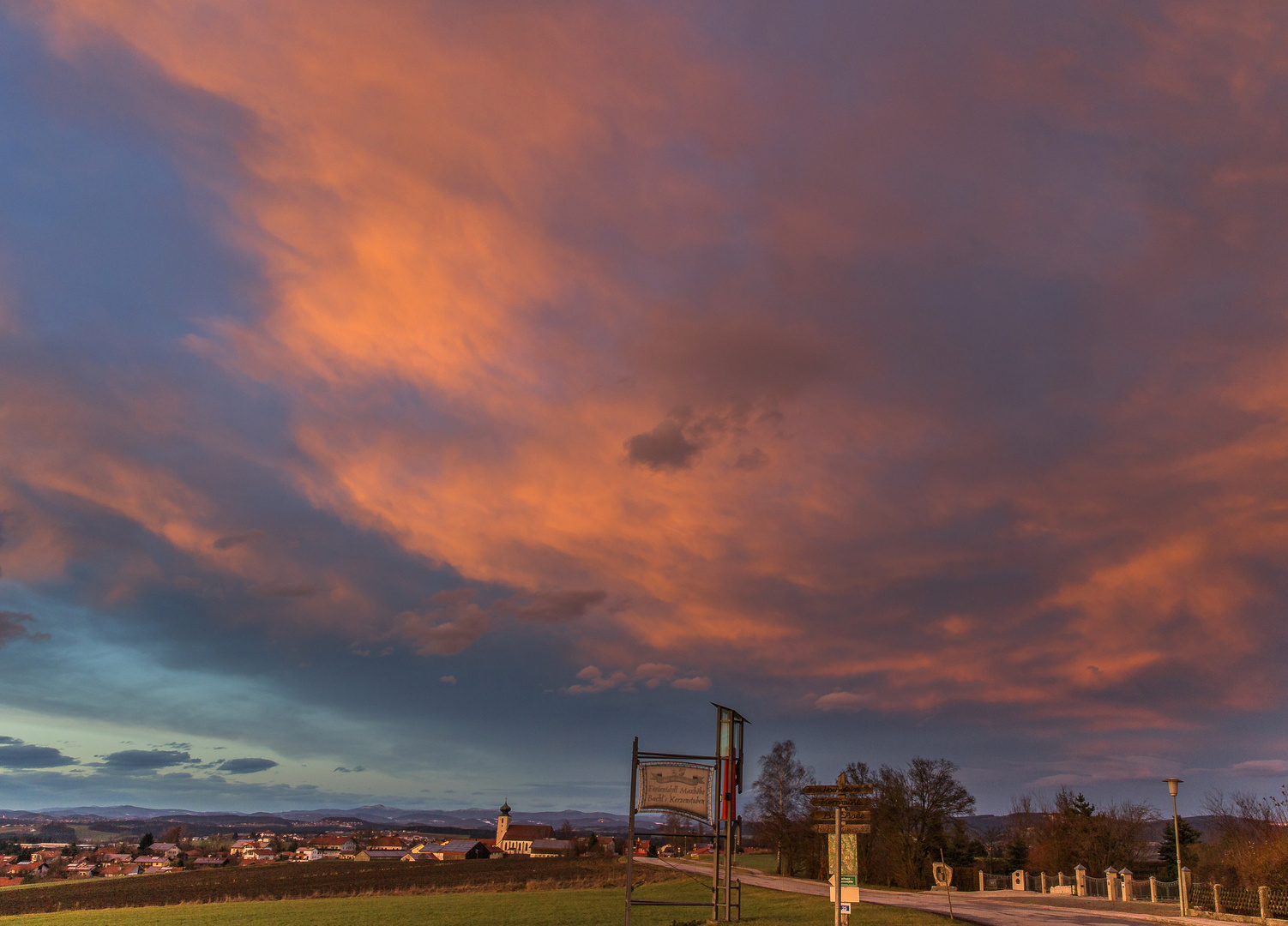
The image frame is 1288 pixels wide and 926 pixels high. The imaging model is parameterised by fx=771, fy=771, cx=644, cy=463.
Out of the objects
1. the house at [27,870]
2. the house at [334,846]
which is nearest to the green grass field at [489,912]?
the house at [27,870]

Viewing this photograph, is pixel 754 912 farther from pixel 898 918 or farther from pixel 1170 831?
pixel 1170 831

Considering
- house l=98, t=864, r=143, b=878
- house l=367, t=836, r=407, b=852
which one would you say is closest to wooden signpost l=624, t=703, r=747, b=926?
house l=98, t=864, r=143, b=878

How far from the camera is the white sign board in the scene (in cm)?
1964

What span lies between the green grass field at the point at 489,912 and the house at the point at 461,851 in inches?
3879

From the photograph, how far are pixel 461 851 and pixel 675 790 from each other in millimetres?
138363

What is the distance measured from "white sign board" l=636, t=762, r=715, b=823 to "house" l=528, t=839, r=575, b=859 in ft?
452

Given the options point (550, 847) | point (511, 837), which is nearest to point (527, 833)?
point (511, 837)

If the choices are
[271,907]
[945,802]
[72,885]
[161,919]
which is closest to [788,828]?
[945,802]

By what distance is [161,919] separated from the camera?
33250 millimetres

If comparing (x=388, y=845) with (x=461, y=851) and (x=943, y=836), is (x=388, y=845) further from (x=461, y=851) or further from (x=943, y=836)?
(x=943, y=836)

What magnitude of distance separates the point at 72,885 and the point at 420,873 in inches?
A: 1107

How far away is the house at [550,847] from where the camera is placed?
148 m

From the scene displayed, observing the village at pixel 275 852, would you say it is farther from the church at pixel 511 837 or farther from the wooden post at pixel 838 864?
the wooden post at pixel 838 864

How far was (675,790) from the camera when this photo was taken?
64.8ft
